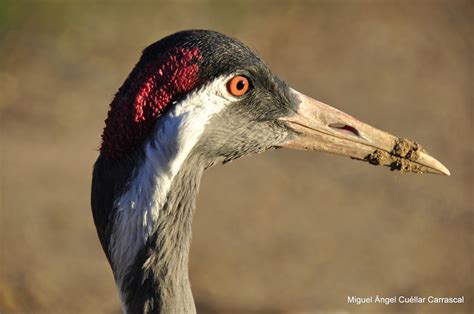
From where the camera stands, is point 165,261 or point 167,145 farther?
point 165,261

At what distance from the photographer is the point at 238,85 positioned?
318cm

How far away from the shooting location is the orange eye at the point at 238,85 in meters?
3.14

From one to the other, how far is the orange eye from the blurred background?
388cm

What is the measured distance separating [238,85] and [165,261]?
2.81 ft

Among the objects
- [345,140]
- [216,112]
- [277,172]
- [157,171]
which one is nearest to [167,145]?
[157,171]

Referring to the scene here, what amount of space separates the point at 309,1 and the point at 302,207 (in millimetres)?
4658

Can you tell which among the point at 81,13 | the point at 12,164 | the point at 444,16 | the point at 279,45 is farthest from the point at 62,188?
the point at 444,16

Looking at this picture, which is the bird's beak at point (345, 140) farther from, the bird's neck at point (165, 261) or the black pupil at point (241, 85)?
the bird's neck at point (165, 261)

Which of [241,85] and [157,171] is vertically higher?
[241,85]

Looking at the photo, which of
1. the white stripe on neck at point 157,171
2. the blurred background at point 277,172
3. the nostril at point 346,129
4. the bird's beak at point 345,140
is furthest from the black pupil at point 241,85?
the blurred background at point 277,172

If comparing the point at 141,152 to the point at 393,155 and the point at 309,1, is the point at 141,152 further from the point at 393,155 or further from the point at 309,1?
the point at 309,1

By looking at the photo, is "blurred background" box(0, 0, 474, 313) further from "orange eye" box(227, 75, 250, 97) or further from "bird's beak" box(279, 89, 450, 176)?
"orange eye" box(227, 75, 250, 97)

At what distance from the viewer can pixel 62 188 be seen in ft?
26.2

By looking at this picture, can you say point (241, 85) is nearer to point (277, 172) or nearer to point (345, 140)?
point (345, 140)
